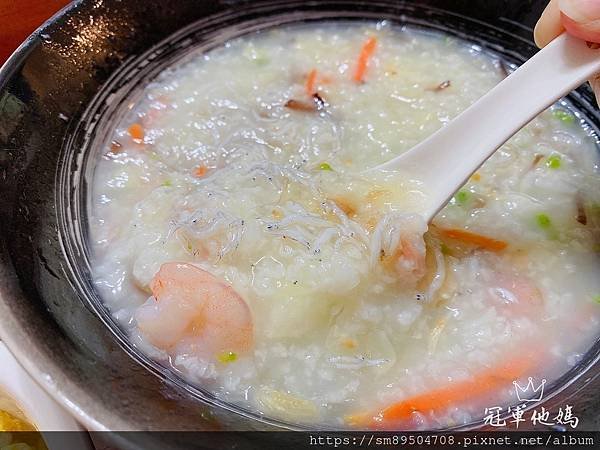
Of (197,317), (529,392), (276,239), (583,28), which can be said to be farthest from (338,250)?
(583,28)

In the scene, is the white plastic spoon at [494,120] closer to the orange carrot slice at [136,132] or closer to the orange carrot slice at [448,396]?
the orange carrot slice at [448,396]

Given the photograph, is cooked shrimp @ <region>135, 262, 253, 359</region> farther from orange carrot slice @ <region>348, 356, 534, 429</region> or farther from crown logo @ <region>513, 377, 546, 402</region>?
crown logo @ <region>513, 377, 546, 402</region>

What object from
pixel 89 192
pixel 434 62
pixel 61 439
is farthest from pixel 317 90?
pixel 61 439

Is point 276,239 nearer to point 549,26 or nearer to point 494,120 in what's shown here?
point 494,120

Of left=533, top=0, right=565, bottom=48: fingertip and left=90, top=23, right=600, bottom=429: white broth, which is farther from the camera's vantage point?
left=533, top=0, right=565, bottom=48: fingertip

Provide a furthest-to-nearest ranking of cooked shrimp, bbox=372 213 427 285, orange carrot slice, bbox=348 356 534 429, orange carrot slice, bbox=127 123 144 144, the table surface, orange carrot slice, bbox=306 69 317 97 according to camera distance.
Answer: the table surface → orange carrot slice, bbox=306 69 317 97 → orange carrot slice, bbox=127 123 144 144 → cooked shrimp, bbox=372 213 427 285 → orange carrot slice, bbox=348 356 534 429

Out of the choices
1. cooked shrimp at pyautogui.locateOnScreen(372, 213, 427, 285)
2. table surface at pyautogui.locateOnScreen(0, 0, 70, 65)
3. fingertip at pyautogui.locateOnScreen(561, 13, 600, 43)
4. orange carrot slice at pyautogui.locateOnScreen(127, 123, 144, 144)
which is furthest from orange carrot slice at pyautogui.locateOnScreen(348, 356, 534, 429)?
table surface at pyautogui.locateOnScreen(0, 0, 70, 65)

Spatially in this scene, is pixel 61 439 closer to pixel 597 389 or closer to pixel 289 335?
pixel 289 335
